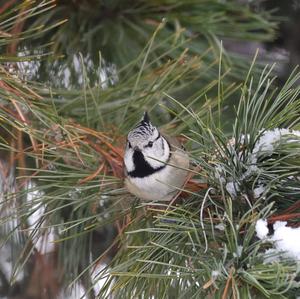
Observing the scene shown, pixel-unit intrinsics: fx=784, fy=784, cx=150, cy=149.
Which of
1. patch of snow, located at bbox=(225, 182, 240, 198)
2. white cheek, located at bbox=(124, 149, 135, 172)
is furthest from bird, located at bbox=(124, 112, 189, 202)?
patch of snow, located at bbox=(225, 182, 240, 198)

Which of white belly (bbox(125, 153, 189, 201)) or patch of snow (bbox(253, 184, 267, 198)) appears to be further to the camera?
white belly (bbox(125, 153, 189, 201))

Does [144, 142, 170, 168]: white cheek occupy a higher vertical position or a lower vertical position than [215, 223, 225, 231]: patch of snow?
higher

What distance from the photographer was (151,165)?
142cm

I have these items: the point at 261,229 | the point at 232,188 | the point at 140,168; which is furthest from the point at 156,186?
the point at 261,229

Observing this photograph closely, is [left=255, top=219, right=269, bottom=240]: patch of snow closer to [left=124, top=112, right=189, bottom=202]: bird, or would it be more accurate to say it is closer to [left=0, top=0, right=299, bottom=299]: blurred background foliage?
[left=0, top=0, right=299, bottom=299]: blurred background foliage

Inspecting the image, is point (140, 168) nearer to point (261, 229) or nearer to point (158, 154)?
point (158, 154)

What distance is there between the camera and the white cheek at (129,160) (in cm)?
136

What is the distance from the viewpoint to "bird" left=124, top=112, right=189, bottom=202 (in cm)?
132

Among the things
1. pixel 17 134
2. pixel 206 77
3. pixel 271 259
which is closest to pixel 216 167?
pixel 271 259

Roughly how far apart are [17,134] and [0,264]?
0.58 metres

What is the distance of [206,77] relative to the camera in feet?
6.47

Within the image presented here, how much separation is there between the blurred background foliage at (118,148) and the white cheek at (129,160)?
0.03 metres

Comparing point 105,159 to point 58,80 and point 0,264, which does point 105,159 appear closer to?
point 58,80

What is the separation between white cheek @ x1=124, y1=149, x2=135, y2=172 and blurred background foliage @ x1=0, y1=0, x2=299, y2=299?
26 millimetres
